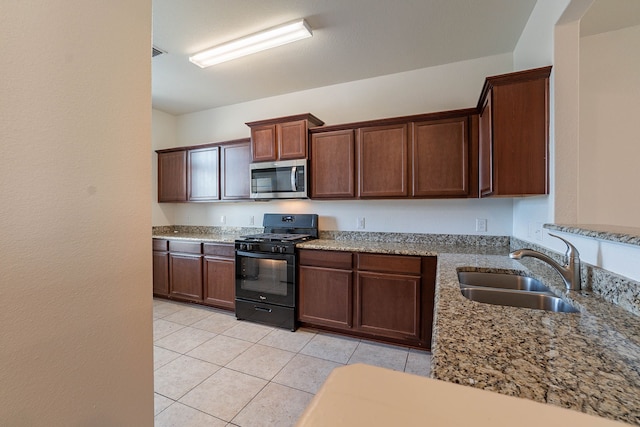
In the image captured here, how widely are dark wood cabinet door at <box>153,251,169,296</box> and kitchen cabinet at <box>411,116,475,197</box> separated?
3.31 meters

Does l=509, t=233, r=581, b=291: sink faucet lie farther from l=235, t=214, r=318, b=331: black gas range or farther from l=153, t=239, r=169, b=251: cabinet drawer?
l=153, t=239, r=169, b=251: cabinet drawer

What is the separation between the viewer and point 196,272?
3.38 metres

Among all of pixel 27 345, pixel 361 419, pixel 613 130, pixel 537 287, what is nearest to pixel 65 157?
pixel 27 345

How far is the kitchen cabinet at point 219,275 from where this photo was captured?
10.3 ft

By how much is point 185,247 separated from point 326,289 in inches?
79.0

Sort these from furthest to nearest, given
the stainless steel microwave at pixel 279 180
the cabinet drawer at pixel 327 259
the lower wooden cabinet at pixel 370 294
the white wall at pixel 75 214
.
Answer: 1. the stainless steel microwave at pixel 279 180
2. the cabinet drawer at pixel 327 259
3. the lower wooden cabinet at pixel 370 294
4. the white wall at pixel 75 214

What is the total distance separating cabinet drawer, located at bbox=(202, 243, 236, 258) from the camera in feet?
10.3

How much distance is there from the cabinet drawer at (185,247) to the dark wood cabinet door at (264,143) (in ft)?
4.37

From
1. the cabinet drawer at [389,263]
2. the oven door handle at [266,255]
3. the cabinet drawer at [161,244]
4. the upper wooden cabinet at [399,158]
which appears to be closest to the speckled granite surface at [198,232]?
the cabinet drawer at [161,244]

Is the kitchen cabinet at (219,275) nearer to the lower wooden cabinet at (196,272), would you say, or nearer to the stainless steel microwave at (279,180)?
the lower wooden cabinet at (196,272)

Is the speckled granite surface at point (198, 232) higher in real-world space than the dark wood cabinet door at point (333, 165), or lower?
lower

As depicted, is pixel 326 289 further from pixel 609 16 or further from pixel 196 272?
pixel 609 16

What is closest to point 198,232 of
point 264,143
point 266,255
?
point 266,255

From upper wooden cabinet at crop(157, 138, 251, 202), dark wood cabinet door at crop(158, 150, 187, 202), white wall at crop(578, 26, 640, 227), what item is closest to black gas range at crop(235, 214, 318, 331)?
upper wooden cabinet at crop(157, 138, 251, 202)
